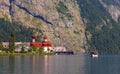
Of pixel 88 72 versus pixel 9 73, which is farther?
pixel 88 72

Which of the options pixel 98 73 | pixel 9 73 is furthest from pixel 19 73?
pixel 98 73

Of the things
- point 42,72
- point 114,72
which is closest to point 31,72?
point 42,72

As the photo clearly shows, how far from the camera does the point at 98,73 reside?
5118 inches

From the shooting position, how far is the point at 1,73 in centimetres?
12325

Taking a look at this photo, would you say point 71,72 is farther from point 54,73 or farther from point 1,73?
point 1,73

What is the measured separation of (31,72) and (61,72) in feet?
25.7

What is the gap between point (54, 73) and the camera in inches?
4995

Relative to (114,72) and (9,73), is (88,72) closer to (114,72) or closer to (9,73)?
(114,72)

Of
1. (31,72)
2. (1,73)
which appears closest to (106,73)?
(31,72)

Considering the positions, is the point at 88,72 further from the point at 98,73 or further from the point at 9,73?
the point at 9,73

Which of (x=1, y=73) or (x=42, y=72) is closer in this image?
(x=1, y=73)

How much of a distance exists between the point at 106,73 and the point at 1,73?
90.5ft

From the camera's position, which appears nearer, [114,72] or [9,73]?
[9,73]

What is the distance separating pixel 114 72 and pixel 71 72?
12026 millimetres
